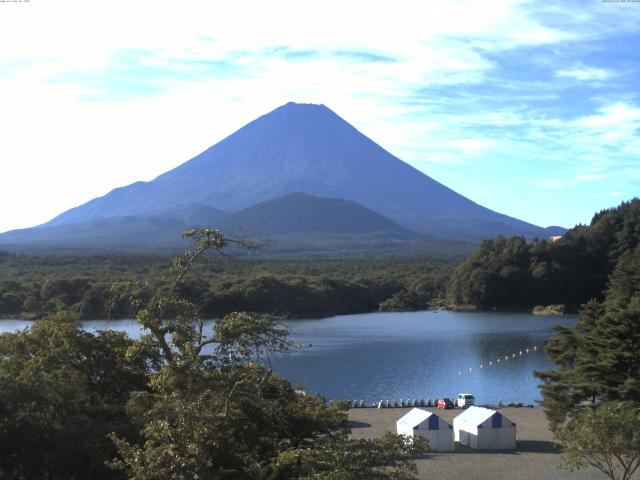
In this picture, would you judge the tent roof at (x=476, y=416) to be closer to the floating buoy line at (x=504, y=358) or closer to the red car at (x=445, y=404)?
the red car at (x=445, y=404)

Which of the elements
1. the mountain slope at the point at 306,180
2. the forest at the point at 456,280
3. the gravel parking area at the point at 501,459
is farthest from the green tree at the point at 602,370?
the mountain slope at the point at 306,180

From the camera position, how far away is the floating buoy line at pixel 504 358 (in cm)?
2314

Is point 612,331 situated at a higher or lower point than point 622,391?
higher

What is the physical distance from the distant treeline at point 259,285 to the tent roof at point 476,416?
1772 centimetres

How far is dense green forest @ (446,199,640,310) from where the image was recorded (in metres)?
43.7

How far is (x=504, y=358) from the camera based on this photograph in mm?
25281

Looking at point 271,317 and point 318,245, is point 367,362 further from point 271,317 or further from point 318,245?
point 318,245

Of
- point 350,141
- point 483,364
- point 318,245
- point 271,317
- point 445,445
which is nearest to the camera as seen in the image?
point 271,317

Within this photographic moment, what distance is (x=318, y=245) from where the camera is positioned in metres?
88.1

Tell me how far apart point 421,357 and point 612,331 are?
1355cm

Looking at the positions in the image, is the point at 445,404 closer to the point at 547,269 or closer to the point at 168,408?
the point at 168,408

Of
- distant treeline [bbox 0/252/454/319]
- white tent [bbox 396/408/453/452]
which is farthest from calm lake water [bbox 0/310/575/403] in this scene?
white tent [bbox 396/408/453/452]

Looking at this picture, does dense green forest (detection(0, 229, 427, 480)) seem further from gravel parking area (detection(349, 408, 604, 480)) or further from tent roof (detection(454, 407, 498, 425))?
tent roof (detection(454, 407, 498, 425))

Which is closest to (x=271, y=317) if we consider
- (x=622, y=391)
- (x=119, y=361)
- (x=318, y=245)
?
(x=119, y=361)
